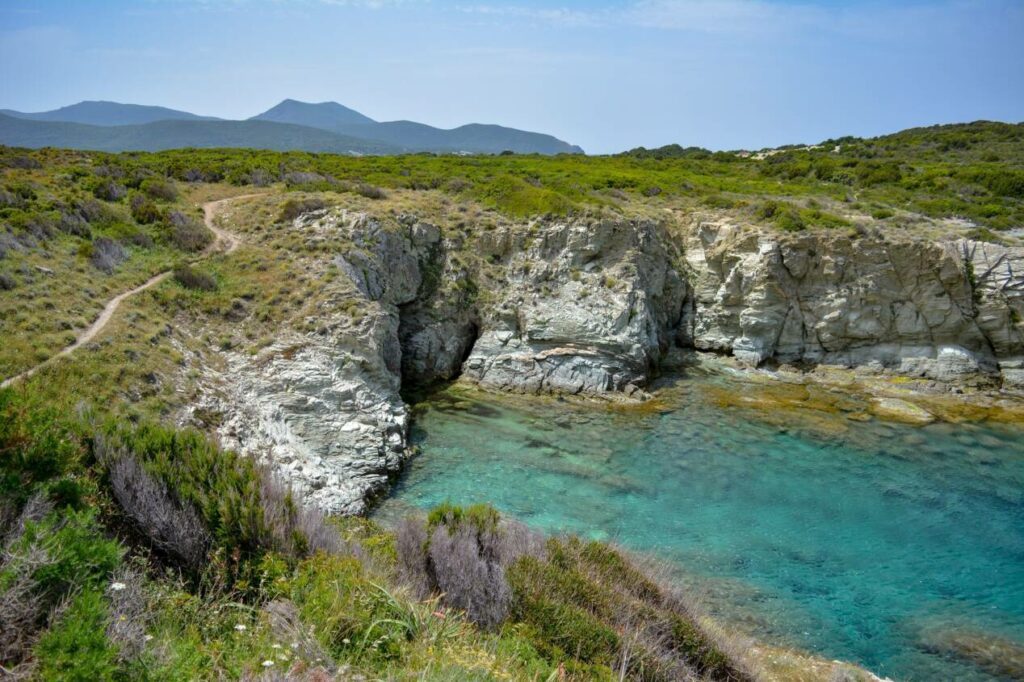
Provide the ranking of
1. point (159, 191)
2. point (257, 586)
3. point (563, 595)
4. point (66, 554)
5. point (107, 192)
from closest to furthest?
point (66, 554) → point (257, 586) → point (563, 595) → point (107, 192) → point (159, 191)

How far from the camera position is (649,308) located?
2823 centimetres

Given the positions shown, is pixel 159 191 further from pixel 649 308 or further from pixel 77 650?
pixel 77 650

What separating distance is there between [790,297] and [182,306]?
94.6 feet

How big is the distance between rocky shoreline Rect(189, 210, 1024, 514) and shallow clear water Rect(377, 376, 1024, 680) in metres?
2.62

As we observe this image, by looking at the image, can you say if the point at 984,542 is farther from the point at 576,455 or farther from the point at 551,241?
the point at 551,241

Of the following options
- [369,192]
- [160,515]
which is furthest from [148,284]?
[160,515]

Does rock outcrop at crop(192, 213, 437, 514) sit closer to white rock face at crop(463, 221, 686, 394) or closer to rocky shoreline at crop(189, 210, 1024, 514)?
rocky shoreline at crop(189, 210, 1024, 514)

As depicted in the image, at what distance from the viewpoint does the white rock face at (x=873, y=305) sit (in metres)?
27.0

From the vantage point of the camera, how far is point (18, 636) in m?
4.01

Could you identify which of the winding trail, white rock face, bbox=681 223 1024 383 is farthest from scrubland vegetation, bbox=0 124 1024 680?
white rock face, bbox=681 223 1024 383

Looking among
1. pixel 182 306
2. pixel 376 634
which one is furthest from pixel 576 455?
pixel 182 306

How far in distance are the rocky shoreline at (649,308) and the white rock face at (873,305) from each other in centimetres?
7

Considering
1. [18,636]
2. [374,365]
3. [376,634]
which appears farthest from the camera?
[374,365]

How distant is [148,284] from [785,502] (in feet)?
78.1
